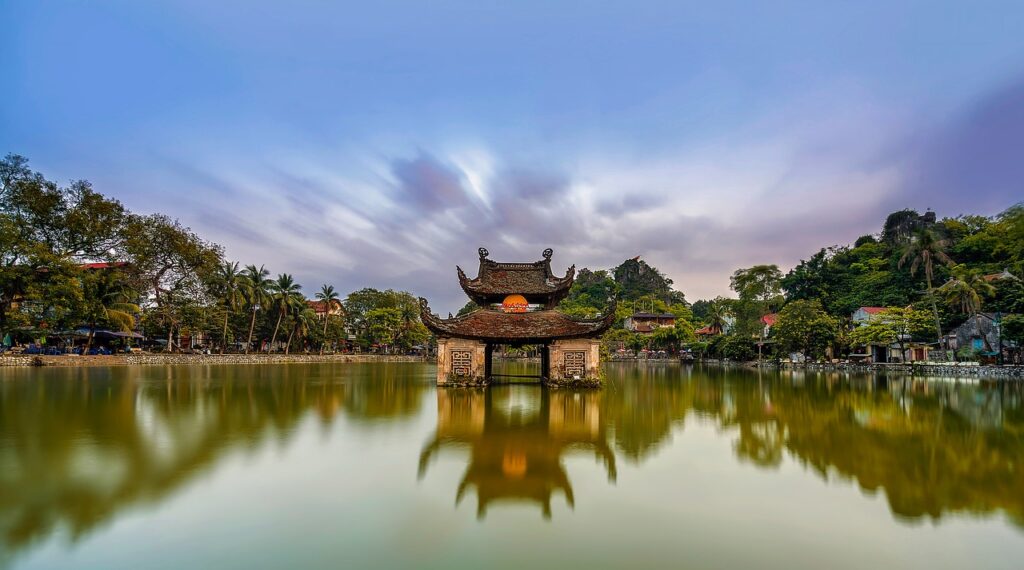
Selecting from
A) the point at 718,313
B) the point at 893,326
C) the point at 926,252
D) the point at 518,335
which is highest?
the point at 926,252

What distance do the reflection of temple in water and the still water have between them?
8 centimetres

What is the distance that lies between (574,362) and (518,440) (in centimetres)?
1224

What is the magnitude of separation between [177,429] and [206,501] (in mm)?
6471

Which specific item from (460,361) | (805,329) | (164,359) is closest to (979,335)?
(805,329)

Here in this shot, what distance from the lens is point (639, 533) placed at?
609 centimetres

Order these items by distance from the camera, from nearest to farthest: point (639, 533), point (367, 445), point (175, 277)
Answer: point (639, 533) < point (367, 445) < point (175, 277)

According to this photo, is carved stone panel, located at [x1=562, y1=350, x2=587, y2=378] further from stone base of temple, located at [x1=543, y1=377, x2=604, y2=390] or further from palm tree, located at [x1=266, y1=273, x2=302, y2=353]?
palm tree, located at [x1=266, y1=273, x2=302, y2=353]

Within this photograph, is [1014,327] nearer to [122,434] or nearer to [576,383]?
[576,383]

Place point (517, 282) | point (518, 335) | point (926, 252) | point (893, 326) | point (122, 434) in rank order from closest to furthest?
point (122, 434) < point (518, 335) < point (517, 282) < point (893, 326) < point (926, 252)

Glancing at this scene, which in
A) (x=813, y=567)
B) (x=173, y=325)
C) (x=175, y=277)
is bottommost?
(x=813, y=567)

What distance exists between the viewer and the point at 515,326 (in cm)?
2330

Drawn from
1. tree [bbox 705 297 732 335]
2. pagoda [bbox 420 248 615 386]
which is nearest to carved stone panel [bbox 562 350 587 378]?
pagoda [bbox 420 248 615 386]

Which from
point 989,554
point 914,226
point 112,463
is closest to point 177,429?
point 112,463

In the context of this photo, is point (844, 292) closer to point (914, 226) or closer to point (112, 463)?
point (914, 226)
